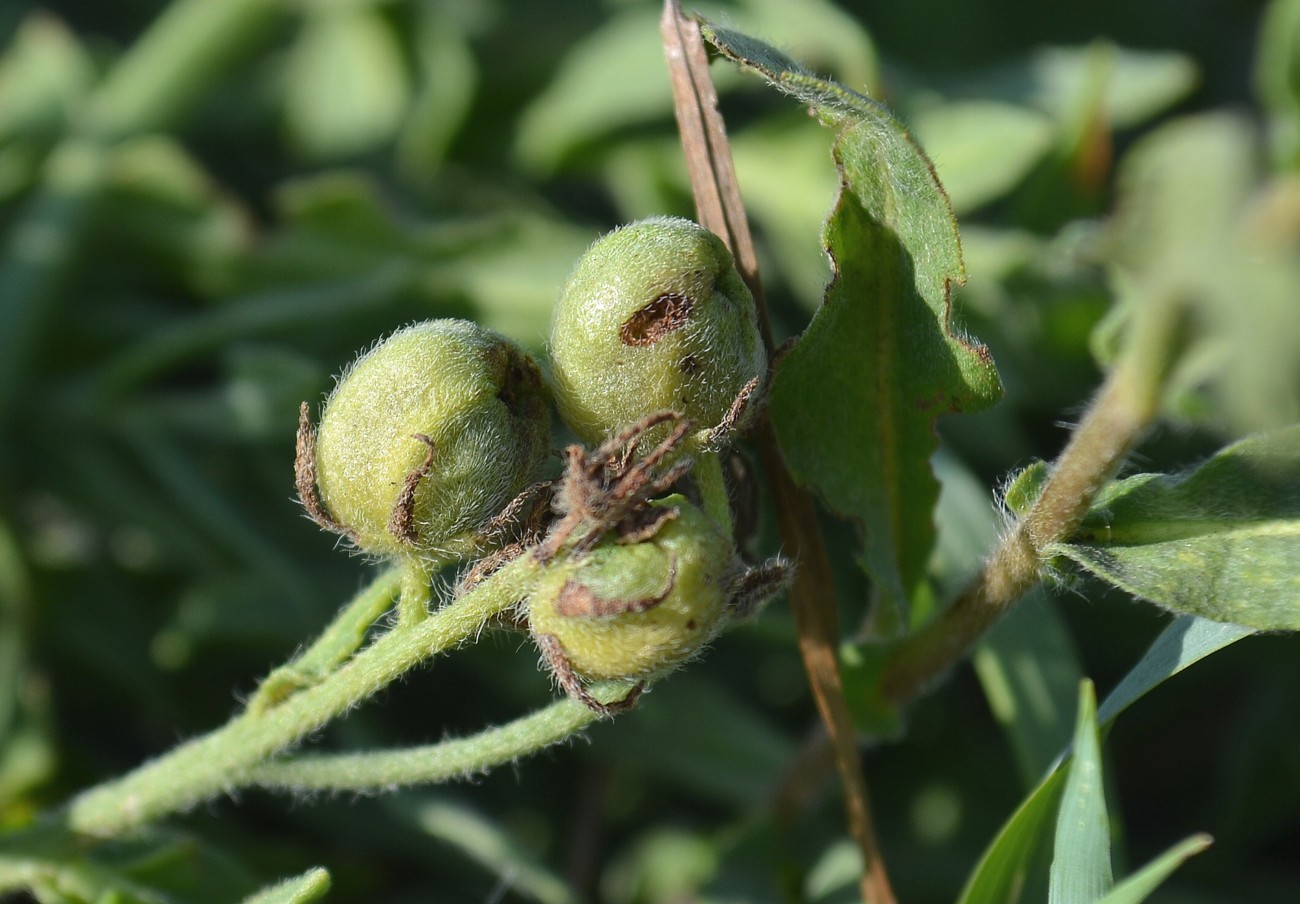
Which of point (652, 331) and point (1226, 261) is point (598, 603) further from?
point (1226, 261)

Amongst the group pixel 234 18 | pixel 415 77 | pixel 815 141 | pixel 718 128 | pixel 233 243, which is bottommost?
pixel 718 128

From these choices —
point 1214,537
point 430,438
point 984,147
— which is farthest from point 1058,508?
point 984,147

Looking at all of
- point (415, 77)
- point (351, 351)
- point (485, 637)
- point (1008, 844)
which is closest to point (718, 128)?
point (1008, 844)

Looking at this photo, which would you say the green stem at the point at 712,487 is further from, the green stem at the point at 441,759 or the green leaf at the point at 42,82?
the green leaf at the point at 42,82

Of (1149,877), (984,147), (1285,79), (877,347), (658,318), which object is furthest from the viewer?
(984,147)

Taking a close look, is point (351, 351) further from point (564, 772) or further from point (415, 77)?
point (564, 772)
